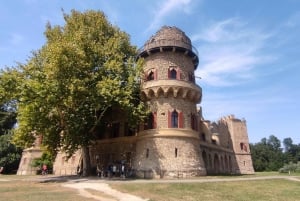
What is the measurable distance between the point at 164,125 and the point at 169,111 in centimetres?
166

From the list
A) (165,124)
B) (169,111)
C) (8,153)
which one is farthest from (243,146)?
(8,153)

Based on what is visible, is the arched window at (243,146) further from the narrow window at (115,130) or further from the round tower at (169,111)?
the narrow window at (115,130)

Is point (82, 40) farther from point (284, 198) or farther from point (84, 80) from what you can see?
point (284, 198)

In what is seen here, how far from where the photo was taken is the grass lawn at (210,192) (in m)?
16.3

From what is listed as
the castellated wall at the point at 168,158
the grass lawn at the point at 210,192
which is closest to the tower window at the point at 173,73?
the castellated wall at the point at 168,158

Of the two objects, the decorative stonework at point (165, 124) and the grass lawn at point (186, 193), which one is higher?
the decorative stonework at point (165, 124)

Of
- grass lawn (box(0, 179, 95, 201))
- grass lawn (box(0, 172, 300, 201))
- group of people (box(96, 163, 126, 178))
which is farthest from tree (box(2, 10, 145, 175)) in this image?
grass lawn (box(0, 172, 300, 201))

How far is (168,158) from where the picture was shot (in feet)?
94.2

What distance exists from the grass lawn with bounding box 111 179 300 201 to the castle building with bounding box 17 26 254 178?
25.2ft

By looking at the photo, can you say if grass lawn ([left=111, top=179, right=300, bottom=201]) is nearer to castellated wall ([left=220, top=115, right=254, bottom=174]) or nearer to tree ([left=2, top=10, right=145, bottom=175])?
tree ([left=2, top=10, right=145, bottom=175])

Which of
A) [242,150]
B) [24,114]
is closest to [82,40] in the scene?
[24,114]

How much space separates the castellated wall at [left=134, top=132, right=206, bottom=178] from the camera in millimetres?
28355

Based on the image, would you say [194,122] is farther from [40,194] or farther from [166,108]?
[40,194]

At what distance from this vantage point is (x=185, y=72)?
107 feet
